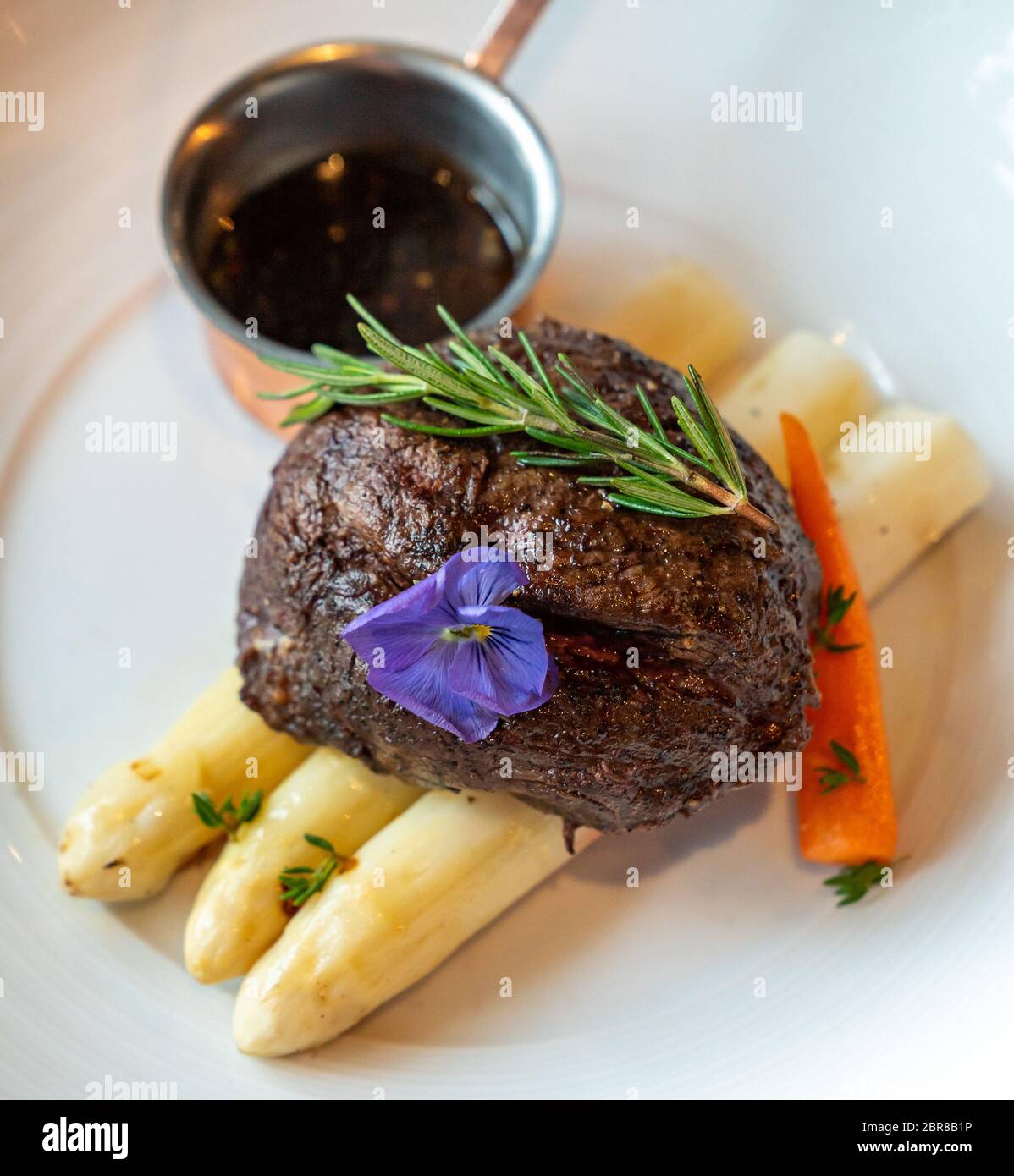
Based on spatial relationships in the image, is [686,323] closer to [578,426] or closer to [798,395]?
[798,395]

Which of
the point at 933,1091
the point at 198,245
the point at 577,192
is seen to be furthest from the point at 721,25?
the point at 933,1091

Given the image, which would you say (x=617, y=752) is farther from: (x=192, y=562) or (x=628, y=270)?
(x=628, y=270)

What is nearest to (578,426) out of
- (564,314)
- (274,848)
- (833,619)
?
(833,619)

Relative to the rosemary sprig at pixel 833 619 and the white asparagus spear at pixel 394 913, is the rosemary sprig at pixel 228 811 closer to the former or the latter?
the white asparagus spear at pixel 394 913

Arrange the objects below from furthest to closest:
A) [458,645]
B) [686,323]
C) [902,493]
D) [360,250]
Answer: [686,323], [360,250], [902,493], [458,645]

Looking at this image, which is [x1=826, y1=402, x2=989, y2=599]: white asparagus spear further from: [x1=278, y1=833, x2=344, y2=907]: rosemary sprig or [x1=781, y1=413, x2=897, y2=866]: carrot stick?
[x1=278, y1=833, x2=344, y2=907]: rosemary sprig

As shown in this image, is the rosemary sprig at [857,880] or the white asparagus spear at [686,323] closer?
the rosemary sprig at [857,880]

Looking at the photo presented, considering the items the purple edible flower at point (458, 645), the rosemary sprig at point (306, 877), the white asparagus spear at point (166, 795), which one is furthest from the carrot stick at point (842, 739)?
the white asparagus spear at point (166, 795)
